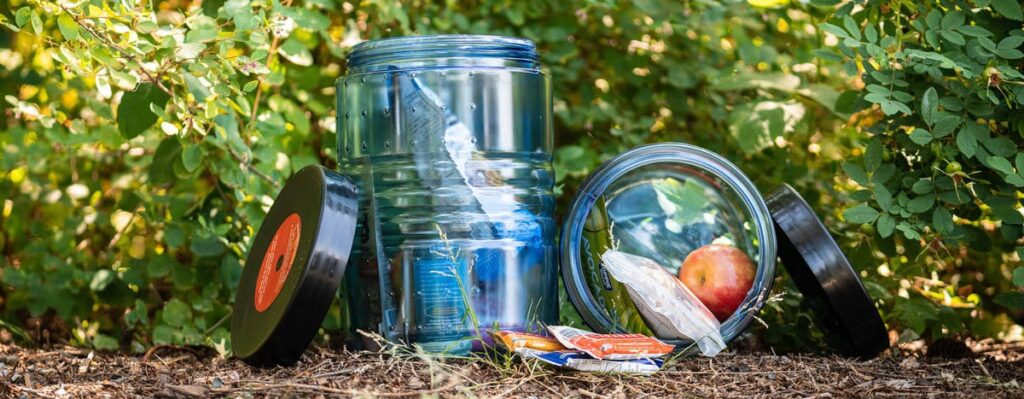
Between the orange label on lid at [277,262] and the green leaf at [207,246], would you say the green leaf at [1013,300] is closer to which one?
the orange label on lid at [277,262]

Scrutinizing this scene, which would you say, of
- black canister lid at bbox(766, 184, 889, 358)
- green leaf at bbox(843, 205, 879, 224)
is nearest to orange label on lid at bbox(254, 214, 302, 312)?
black canister lid at bbox(766, 184, 889, 358)

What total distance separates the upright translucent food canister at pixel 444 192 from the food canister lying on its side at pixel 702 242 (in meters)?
0.15

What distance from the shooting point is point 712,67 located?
3629 millimetres

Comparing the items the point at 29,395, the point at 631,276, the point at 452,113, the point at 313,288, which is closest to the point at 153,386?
the point at 29,395

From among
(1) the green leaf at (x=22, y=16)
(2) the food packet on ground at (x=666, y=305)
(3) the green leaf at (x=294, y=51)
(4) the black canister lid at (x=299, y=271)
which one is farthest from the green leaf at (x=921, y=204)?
(1) the green leaf at (x=22, y=16)

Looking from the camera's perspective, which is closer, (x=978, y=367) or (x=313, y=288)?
(x=313, y=288)

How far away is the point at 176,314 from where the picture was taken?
2803 millimetres

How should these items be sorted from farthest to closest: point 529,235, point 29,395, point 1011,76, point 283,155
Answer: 1. point 283,155
2. point 529,235
3. point 1011,76
4. point 29,395

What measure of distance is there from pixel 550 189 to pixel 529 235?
0.21 m

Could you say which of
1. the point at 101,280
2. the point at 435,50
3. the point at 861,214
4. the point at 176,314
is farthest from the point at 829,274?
the point at 101,280

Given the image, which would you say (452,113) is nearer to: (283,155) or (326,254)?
(326,254)

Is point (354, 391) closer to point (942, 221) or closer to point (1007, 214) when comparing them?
point (942, 221)

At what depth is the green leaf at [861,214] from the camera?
2373 millimetres

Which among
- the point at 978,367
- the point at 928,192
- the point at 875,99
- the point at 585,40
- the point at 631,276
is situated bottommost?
the point at 978,367
